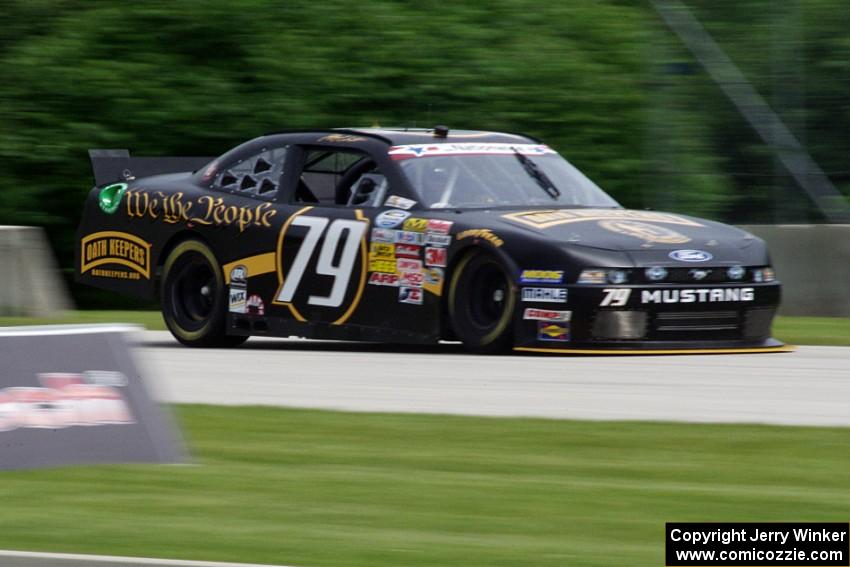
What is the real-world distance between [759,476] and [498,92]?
41.8ft

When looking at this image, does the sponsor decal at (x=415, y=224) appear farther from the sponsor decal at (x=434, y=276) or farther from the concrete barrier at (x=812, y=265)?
the concrete barrier at (x=812, y=265)

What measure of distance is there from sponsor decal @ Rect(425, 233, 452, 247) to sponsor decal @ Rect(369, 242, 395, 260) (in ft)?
0.96

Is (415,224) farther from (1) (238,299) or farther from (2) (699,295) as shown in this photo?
(2) (699,295)

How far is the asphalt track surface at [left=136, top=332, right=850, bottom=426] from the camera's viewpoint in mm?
8594

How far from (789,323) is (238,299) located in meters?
4.34

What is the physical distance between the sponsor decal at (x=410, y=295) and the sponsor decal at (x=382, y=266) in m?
0.15

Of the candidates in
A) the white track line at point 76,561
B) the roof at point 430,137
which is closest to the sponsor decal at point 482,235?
the roof at point 430,137

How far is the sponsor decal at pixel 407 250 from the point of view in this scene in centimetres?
1124

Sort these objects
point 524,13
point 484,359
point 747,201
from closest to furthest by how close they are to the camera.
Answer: point 484,359 → point 747,201 → point 524,13

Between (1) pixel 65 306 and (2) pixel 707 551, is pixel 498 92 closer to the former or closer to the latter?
(1) pixel 65 306

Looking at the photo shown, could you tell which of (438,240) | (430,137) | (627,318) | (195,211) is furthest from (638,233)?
(195,211)

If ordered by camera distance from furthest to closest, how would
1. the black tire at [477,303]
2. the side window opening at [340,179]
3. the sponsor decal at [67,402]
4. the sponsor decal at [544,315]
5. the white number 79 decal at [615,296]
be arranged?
the side window opening at [340,179] < the black tire at [477,303] < the sponsor decal at [544,315] < the white number 79 decal at [615,296] < the sponsor decal at [67,402]

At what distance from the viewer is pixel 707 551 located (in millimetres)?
5059

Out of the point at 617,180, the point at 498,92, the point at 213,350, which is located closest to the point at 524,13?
the point at 498,92
